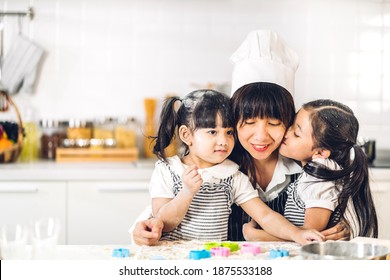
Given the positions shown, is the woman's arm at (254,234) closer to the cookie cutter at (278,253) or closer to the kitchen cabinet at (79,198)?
the cookie cutter at (278,253)

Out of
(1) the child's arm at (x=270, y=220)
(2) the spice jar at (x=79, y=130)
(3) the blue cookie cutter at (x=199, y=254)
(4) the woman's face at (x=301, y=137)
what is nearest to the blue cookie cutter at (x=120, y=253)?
(3) the blue cookie cutter at (x=199, y=254)

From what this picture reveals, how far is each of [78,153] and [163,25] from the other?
34cm

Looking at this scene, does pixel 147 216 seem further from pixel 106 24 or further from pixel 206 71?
pixel 106 24

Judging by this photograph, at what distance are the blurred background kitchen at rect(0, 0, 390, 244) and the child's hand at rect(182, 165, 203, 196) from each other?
0.18 metres

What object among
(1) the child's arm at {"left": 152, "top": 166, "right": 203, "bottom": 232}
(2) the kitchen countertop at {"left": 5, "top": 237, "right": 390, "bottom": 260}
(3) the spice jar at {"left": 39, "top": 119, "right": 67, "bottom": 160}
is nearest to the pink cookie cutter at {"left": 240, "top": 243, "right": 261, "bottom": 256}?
(2) the kitchen countertop at {"left": 5, "top": 237, "right": 390, "bottom": 260}

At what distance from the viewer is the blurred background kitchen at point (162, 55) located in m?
1.42

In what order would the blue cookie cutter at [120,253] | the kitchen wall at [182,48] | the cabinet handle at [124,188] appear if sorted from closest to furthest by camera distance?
the blue cookie cutter at [120,253]
the kitchen wall at [182,48]
the cabinet handle at [124,188]

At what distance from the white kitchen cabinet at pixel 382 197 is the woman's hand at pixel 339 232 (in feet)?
0.25

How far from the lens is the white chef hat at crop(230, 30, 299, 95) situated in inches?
51.6

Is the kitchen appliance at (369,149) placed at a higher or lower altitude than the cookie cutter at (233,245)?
higher

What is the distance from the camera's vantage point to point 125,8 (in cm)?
153

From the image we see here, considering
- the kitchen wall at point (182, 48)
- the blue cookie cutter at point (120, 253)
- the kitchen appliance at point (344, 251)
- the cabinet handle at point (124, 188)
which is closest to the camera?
the kitchen appliance at point (344, 251)

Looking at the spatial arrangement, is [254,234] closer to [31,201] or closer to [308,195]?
[308,195]

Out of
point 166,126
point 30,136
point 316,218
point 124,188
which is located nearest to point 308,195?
point 316,218
